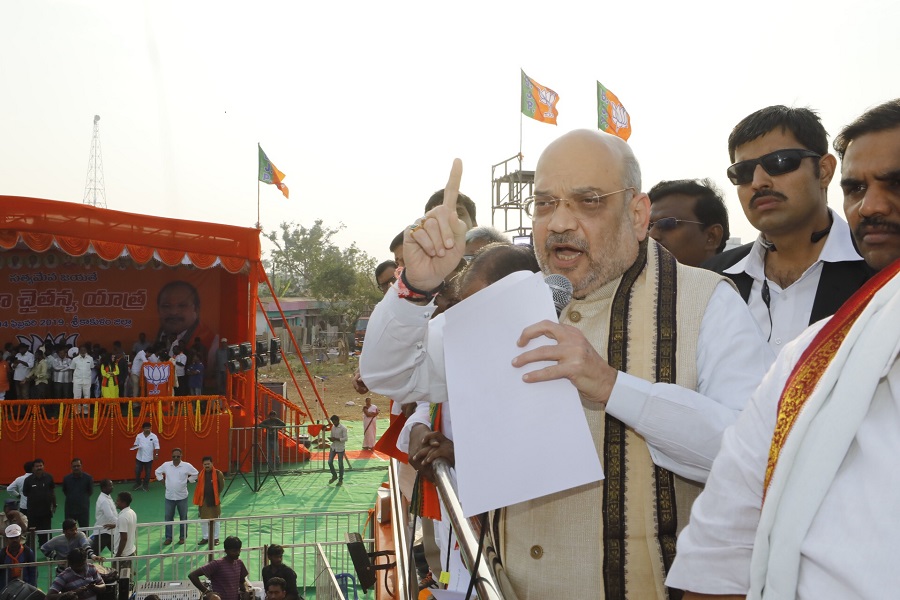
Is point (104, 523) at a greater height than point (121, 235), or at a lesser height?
lesser

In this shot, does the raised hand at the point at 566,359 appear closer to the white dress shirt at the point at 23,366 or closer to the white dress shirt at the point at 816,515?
the white dress shirt at the point at 816,515

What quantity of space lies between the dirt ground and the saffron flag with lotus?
6710mm

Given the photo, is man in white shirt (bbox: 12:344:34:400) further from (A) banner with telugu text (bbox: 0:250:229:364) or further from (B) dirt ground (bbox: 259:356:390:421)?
(B) dirt ground (bbox: 259:356:390:421)

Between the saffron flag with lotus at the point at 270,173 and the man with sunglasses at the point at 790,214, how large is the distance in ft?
60.5

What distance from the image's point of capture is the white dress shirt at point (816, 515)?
830 mm

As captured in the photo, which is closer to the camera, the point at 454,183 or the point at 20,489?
the point at 454,183

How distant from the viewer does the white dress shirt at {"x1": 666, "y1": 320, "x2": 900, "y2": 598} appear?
0.83 m

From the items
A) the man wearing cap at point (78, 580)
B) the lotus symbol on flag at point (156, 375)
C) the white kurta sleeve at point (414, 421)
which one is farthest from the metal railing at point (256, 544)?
the white kurta sleeve at point (414, 421)

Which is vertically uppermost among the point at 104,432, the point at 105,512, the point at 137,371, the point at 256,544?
the point at 137,371

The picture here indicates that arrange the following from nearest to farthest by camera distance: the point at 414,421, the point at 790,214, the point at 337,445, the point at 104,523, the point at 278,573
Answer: the point at 790,214 → the point at 414,421 → the point at 278,573 → the point at 104,523 → the point at 337,445

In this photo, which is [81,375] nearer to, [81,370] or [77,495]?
[81,370]

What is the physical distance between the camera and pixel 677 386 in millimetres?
1567

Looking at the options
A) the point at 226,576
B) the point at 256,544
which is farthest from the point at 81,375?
the point at 226,576

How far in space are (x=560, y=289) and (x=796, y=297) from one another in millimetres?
1248
